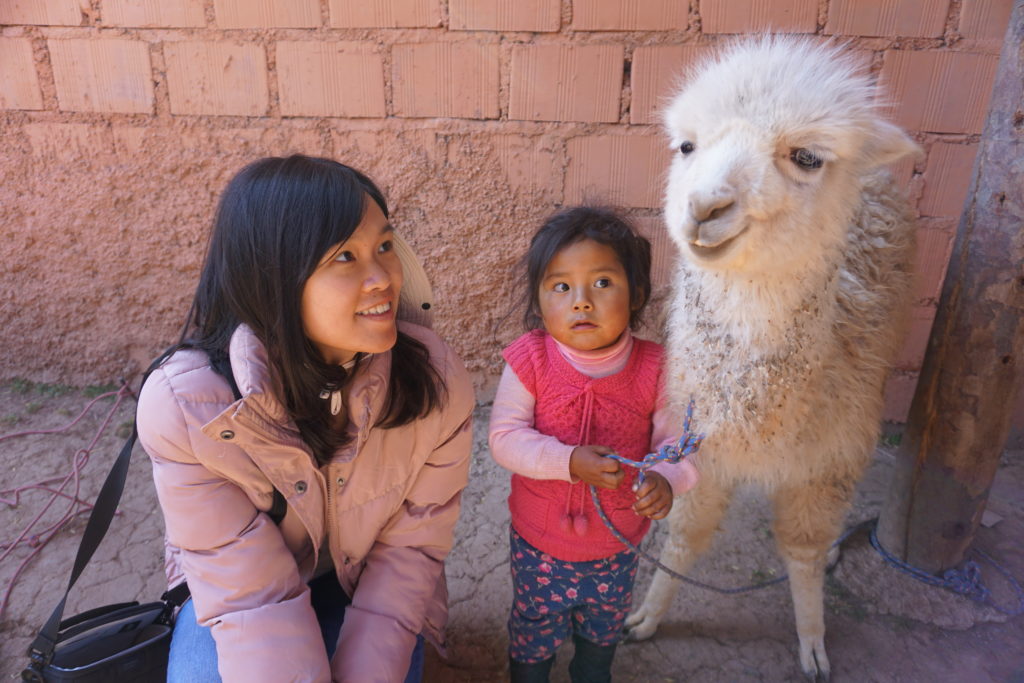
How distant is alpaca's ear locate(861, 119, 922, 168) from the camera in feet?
4.62

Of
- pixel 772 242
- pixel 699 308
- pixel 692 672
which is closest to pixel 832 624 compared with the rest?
pixel 692 672

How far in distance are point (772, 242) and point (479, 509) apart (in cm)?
153

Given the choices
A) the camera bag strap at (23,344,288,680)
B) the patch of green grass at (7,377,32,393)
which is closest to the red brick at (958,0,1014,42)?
the camera bag strap at (23,344,288,680)

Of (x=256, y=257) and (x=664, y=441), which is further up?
(x=256, y=257)

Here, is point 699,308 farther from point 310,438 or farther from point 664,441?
point 310,438

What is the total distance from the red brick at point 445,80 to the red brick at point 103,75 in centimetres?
→ 104

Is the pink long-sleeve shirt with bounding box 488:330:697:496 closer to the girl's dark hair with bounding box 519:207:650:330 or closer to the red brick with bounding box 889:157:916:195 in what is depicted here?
the girl's dark hair with bounding box 519:207:650:330

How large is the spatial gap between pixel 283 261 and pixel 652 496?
0.81 metres

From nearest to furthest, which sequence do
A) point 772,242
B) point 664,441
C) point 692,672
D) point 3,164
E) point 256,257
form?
point 256,257 → point 772,242 → point 664,441 → point 692,672 → point 3,164

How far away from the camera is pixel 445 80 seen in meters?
2.43

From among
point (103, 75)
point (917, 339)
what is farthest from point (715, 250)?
point (103, 75)

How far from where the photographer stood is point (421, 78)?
8.00 ft

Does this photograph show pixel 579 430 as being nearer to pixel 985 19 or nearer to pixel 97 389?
pixel 985 19

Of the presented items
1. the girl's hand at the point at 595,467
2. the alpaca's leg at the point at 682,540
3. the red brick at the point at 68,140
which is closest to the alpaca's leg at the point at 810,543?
the alpaca's leg at the point at 682,540
